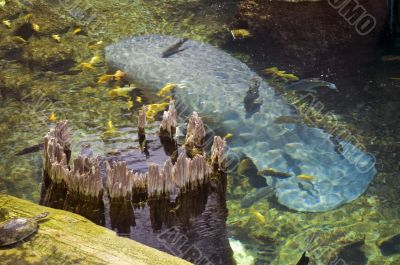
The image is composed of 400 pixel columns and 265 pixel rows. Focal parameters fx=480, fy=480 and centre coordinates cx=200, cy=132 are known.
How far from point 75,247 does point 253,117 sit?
14.8 ft

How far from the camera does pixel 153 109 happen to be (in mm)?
7984

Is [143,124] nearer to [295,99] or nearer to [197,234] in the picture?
[197,234]

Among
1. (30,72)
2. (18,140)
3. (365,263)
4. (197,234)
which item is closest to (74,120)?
(18,140)

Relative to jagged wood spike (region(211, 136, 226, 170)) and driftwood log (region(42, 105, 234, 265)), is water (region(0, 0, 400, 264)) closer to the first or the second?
driftwood log (region(42, 105, 234, 265))

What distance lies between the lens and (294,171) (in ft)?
22.8

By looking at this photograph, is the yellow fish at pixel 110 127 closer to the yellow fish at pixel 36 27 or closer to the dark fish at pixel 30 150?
the dark fish at pixel 30 150

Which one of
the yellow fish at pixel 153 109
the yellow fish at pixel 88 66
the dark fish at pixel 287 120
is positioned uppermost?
the yellow fish at pixel 88 66

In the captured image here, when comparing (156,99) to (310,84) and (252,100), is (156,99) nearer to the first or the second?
(252,100)

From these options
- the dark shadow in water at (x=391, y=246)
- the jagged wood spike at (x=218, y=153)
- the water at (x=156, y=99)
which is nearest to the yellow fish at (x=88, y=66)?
the water at (x=156, y=99)

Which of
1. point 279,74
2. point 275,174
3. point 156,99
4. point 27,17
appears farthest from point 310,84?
point 27,17

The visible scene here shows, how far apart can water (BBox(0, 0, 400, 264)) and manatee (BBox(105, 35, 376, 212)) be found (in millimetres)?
227

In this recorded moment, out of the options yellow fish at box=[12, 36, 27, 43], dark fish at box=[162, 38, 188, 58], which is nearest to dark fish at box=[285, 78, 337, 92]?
dark fish at box=[162, 38, 188, 58]

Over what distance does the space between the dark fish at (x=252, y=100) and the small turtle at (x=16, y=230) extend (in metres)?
4.49

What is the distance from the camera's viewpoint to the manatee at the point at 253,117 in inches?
265
